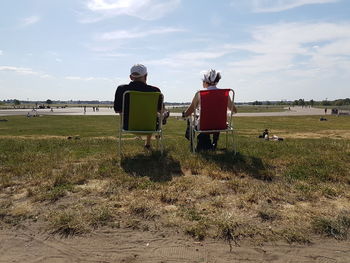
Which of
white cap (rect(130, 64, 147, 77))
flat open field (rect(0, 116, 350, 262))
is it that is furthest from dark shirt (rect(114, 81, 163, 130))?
flat open field (rect(0, 116, 350, 262))

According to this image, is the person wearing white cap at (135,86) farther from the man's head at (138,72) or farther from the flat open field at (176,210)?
the flat open field at (176,210)

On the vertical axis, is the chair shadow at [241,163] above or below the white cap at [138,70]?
below

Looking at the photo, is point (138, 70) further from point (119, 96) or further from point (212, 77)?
point (212, 77)

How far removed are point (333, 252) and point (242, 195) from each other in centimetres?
111

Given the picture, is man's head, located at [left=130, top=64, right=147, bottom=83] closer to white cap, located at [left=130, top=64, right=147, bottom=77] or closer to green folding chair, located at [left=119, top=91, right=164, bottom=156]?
white cap, located at [left=130, top=64, right=147, bottom=77]

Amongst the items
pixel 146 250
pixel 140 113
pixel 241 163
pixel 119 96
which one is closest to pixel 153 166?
pixel 140 113

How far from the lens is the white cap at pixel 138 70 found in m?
5.30

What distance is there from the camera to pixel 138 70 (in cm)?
531

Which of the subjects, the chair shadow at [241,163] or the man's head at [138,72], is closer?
the chair shadow at [241,163]

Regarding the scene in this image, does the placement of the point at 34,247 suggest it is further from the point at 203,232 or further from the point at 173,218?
the point at 203,232

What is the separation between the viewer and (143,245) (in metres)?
2.30

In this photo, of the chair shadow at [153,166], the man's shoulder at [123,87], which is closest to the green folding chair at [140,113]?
the man's shoulder at [123,87]

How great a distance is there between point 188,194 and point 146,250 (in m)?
1.10

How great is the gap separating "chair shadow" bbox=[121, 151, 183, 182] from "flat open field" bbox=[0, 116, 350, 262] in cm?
1
